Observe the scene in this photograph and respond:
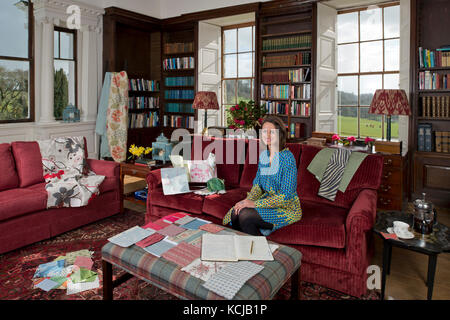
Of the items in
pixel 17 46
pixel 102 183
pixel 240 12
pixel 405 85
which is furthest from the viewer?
pixel 240 12

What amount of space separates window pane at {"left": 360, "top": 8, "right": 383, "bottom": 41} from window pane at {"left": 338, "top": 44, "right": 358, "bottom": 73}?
218 mm

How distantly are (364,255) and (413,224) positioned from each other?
15.5 inches

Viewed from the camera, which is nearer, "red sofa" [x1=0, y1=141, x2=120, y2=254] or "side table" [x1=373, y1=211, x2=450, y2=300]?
"side table" [x1=373, y1=211, x2=450, y2=300]

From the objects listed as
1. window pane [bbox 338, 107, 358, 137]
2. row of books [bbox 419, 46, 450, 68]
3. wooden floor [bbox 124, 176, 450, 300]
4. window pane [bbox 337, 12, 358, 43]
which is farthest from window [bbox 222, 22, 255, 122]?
wooden floor [bbox 124, 176, 450, 300]

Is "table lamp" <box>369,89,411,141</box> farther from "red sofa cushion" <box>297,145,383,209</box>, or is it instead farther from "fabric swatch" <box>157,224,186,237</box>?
"fabric swatch" <box>157,224,186,237</box>

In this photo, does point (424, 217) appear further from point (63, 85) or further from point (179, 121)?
point (63, 85)

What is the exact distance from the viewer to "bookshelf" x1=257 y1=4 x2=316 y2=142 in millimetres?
5500

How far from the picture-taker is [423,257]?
10.2 feet

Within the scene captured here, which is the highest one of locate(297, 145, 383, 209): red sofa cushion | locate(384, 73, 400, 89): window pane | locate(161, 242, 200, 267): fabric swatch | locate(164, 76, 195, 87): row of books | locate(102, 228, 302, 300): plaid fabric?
locate(164, 76, 195, 87): row of books

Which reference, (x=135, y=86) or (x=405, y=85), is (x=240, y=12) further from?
(x=405, y=85)

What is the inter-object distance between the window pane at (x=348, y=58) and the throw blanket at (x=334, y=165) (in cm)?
289

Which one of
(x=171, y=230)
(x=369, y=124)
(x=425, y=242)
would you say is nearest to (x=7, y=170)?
(x=171, y=230)
